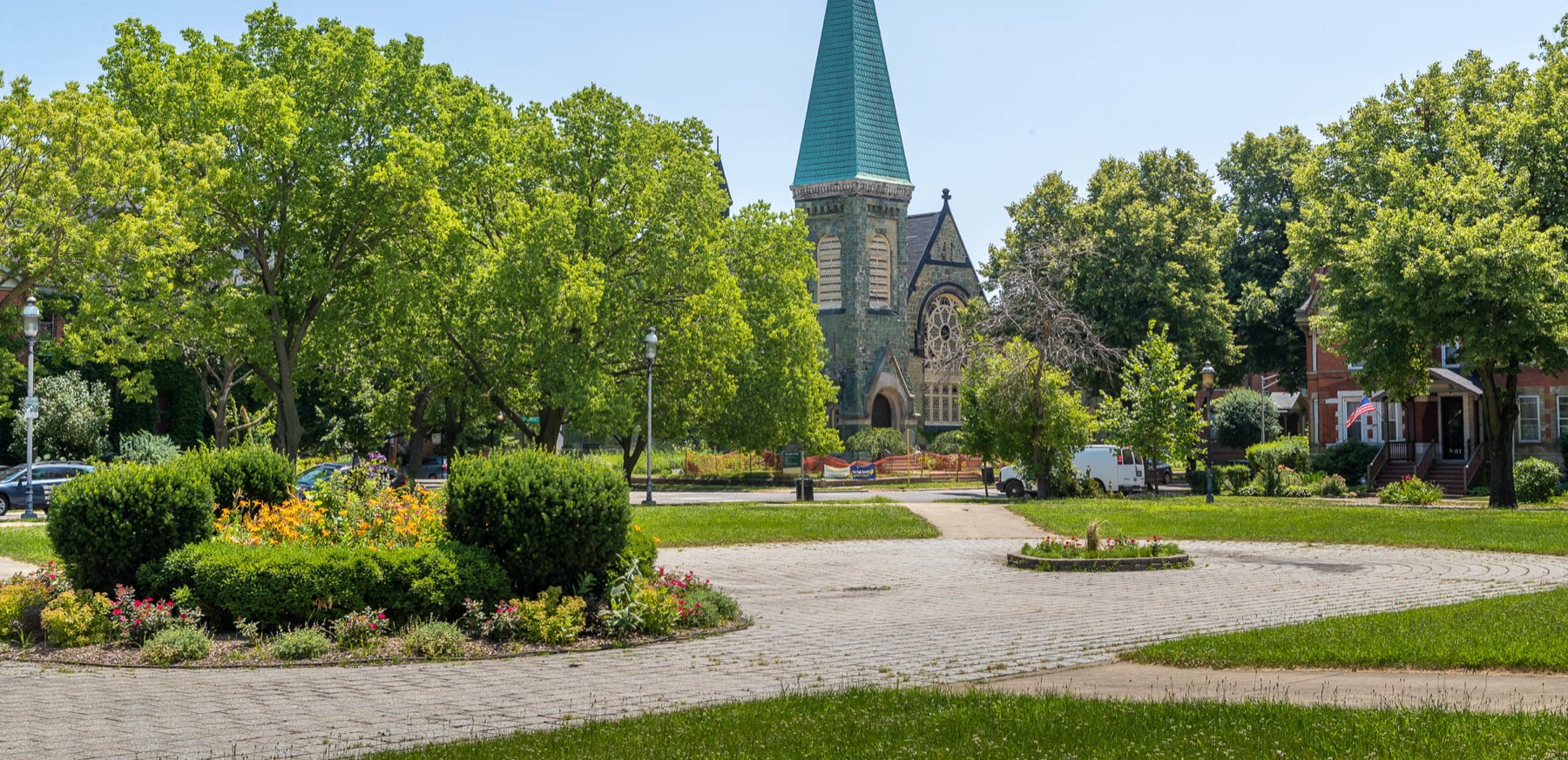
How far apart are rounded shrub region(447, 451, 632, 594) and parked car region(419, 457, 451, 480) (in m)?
48.1

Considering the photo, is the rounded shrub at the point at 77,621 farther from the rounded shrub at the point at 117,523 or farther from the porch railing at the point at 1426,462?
the porch railing at the point at 1426,462

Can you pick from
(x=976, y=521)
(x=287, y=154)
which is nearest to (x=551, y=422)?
(x=287, y=154)

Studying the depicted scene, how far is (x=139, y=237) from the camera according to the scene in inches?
1250

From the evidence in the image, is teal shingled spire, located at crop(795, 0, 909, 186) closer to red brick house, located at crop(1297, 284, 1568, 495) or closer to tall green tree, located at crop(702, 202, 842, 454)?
tall green tree, located at crop(702, 202, 842, 454)

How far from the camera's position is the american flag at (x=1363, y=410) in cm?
4428

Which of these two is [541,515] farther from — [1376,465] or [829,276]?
[829,276]

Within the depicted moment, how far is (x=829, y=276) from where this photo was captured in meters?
72.8

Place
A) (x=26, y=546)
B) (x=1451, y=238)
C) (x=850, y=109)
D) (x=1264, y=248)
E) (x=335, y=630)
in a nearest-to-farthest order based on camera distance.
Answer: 1. (x=335, y=630)
2. (x=26, y=546)
3. (x=1451, y=238)
4. (x=1264, y=248)
5. (x=850, y=109)

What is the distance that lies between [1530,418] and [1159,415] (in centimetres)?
1584

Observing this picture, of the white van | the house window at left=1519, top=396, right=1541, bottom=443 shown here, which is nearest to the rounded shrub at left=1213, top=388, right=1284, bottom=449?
the house window at left=1519, top=396, right=1541, bottom=443

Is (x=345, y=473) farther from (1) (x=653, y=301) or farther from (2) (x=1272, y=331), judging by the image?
(2) (x=1272, y=331)

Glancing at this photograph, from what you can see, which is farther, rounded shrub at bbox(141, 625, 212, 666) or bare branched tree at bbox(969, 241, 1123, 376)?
bare branched tree at bbox(969, 241, 1123, 376)

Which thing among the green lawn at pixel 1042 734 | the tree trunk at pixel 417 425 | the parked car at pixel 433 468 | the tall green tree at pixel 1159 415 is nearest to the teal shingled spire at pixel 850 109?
the parked car at pixel 433 468

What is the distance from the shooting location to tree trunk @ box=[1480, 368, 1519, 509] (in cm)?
3453
